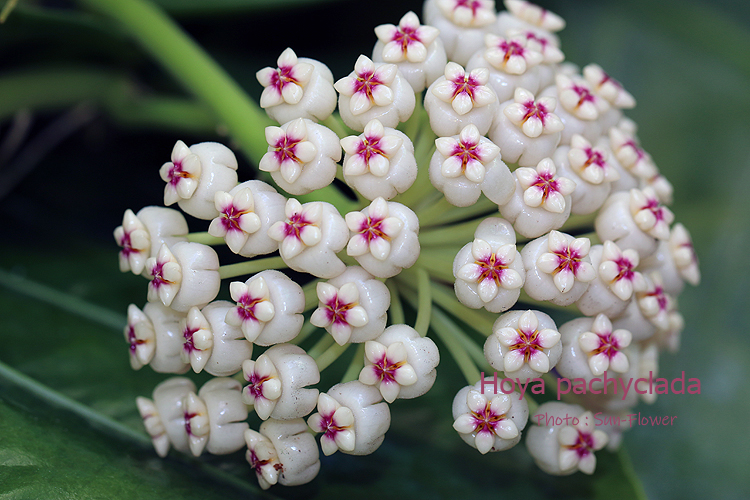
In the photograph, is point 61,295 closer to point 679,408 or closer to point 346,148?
point 346,148

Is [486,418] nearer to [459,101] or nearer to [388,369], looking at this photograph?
[388,369]

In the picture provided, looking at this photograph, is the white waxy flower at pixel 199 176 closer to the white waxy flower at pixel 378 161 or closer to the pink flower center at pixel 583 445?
the white waxy flower at pixel 378 161

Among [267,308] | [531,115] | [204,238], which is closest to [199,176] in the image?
[204,238]

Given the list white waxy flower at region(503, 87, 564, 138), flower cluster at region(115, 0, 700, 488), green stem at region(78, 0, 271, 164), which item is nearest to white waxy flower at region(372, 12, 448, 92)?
flower cluster at region(115, 0, 700, 488)

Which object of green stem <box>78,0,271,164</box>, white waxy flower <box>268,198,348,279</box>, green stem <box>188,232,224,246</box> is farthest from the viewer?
green stem <box>78,0,271,164</box>

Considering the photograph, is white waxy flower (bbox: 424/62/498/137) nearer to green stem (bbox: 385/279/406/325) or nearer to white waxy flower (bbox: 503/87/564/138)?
white waxy flower (bbox: 503/87/564/138)

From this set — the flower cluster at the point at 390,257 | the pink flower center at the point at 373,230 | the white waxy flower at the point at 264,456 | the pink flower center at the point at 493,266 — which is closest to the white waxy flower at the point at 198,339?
the flower cluster at the point at 390,257
